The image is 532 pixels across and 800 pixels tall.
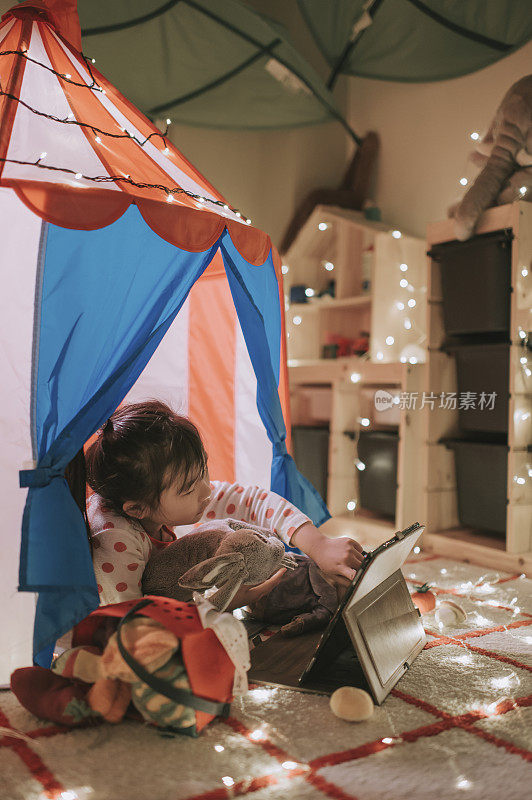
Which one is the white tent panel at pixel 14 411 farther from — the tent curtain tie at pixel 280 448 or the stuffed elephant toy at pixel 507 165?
the stuffed elephant toy at pixel 507 165

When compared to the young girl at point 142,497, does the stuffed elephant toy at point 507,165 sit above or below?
above

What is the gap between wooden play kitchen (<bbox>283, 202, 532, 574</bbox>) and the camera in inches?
82.7

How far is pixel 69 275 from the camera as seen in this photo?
1215mm

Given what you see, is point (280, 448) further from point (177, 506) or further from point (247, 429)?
point (177, 506)

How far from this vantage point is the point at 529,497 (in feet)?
6.94

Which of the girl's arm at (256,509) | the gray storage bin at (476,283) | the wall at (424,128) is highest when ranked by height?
the wall at (424,128)

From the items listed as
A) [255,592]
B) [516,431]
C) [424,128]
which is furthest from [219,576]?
[424,128]

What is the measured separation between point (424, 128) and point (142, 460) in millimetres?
2301

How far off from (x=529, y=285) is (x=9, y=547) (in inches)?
65.7

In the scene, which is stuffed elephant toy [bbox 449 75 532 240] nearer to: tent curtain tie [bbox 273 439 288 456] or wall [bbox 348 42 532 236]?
wall [bbox 348 42 532 236]

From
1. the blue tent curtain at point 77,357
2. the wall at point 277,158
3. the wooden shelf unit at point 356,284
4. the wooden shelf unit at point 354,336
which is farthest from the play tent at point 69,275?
the wall at point 277,158

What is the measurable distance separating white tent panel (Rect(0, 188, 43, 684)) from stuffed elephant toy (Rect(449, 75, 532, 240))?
1.42 metres

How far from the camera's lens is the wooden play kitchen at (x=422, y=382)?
6.89 feet

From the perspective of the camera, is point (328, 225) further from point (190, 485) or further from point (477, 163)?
point (190, 485)
